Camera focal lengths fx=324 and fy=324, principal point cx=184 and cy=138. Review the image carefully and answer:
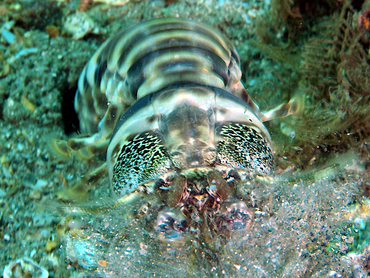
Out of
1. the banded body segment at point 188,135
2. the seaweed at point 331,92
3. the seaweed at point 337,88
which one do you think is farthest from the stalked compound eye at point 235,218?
the seaweed at point 337,88

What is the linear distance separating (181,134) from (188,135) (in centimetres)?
5

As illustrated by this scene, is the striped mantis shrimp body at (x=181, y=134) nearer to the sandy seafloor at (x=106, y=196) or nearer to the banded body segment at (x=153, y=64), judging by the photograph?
the banded body segment at (x=153, y=64)

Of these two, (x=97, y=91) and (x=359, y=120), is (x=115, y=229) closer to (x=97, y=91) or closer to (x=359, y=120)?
(x=97, y=91)

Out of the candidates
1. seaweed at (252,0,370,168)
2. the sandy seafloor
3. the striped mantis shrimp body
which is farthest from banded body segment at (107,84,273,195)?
seaweed at (252,0,370,168)

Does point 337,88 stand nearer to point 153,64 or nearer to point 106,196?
point 153,64

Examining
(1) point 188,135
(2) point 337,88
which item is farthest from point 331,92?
(1) point 188,135

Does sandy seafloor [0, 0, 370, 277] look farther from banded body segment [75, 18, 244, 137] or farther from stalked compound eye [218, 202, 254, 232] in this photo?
banded body segment [75, 18, 244, 137]

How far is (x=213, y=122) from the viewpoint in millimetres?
2303

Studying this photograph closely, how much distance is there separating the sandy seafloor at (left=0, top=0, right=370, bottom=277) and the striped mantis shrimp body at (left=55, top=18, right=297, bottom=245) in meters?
0.18

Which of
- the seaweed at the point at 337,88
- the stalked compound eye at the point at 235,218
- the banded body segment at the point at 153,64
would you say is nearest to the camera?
the stalked compound eye at the point at 235,218

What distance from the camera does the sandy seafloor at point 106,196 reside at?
214cm

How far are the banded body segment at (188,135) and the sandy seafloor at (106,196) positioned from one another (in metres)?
0.24

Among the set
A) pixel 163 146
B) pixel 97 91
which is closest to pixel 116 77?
pixel 97 91

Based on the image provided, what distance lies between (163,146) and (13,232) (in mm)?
1626
